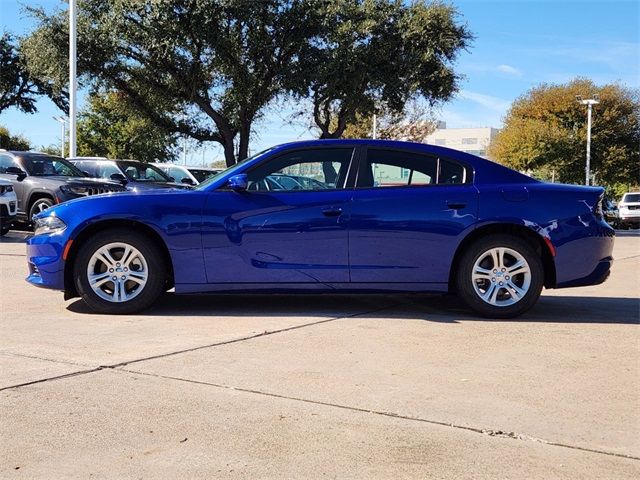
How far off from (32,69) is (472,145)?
9984cm

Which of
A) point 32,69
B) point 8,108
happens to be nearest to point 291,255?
point 32,69

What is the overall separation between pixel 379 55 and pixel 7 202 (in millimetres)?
13267

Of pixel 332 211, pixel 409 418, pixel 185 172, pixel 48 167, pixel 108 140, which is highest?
pixel 108 140

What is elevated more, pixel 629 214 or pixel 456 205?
pixel 629 214

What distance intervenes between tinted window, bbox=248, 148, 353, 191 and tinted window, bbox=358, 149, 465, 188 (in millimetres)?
217

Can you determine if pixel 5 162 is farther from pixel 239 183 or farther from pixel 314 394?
pixel 314 394

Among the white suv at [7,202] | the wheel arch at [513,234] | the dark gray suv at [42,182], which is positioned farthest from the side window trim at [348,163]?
the white suv at [7,202]

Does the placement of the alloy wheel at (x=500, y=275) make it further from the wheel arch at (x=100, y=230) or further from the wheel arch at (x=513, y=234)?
the wheel arch at (x=100, y=230)

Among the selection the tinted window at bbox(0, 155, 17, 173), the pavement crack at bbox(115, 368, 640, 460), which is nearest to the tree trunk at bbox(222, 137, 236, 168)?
the tinted window at bbox(0, 155, 17, 173)

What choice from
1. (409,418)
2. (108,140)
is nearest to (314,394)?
(409,418)

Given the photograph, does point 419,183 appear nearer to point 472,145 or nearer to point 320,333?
point 320,333

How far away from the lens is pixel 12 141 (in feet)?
185

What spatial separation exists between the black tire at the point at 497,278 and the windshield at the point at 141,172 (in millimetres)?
10528

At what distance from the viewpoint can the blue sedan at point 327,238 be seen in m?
6.14
